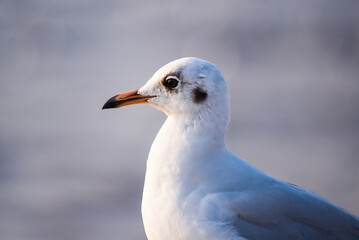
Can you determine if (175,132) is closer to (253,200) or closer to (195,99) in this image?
(195,99)

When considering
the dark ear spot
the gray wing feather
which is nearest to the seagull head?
the dark ear spot

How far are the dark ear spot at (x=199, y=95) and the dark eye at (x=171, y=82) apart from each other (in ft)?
0.20

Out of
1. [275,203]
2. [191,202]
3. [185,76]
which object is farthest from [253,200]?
[185,76]

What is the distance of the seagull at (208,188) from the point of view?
4.09ft

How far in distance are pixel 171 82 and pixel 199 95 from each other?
9cm

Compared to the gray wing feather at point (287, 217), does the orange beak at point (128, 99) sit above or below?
above

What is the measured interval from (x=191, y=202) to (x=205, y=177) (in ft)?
0.29

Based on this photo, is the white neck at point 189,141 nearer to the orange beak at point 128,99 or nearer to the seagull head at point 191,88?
the seagull head at point 191,88

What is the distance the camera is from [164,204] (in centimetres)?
126

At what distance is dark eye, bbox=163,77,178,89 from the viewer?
134cm

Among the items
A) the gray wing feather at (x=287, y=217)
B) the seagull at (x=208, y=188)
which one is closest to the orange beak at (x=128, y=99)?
the seagull at (x=208, y=188)

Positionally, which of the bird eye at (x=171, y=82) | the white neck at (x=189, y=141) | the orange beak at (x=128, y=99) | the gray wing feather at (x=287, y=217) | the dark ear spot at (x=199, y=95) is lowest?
the gray wing feather at (x=287, y=217)

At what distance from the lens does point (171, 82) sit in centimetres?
135

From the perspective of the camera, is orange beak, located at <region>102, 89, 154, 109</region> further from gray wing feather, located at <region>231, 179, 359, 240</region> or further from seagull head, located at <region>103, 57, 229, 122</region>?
gray wing feather, located at <region>231, 179, 359, 240</region>
